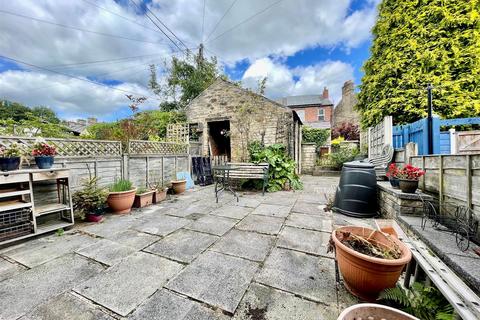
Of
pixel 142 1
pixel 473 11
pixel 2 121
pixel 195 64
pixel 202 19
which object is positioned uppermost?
pixel 195 64

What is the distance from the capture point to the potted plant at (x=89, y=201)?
3.40 meters

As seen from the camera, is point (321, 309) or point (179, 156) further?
point (179, 156)

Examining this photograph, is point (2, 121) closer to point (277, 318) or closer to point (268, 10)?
point (277, 318)

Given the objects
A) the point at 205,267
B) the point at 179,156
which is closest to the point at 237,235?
the point at 205,267

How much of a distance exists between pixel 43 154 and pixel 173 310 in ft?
10.8

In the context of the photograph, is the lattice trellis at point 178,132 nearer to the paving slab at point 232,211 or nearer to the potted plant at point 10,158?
the paving slab at point 232,211

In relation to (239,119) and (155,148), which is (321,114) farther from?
(155,148)

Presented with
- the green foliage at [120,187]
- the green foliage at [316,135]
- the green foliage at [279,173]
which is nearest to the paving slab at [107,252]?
the green foliage at [120,187]

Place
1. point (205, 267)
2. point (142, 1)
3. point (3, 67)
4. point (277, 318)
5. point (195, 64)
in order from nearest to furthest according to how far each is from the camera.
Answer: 1. point (277, 318)
2. point (205, 267)
3. point (142, 1)
4. point (3, 67)
5. point (195, 64)

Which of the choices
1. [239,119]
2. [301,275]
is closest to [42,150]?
[301,275]

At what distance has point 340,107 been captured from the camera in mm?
20328

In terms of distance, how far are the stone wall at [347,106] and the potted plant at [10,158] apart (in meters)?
22.1

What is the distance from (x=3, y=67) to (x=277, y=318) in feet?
42.8

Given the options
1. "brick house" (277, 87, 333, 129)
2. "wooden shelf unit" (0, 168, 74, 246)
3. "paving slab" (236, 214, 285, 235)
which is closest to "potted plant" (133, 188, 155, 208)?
"wooden shelf unit" (0, 168, 74, 246)
